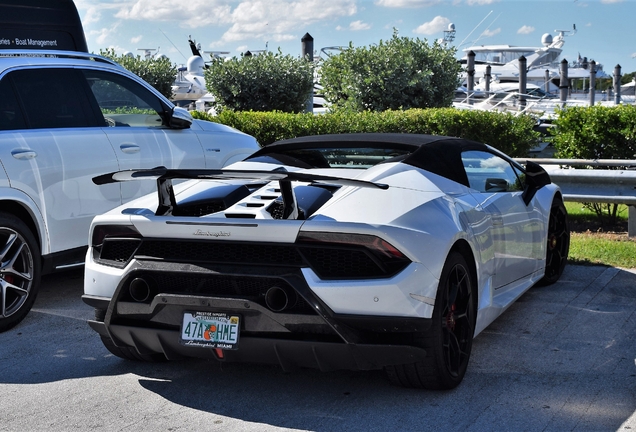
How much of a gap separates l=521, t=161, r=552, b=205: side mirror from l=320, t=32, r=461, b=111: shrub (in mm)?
9747

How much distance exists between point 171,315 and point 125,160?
317 cm

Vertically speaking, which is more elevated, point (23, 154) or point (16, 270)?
point (23, 154)

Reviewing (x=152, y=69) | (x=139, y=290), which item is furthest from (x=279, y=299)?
(x=152, y=69)

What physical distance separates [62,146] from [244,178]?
3.00 m

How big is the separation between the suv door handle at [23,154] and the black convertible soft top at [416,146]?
5.99ft

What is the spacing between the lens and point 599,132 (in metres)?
11.0

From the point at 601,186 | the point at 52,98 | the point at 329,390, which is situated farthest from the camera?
the point at 601,186

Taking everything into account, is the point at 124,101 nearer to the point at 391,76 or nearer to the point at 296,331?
the point at 296,331

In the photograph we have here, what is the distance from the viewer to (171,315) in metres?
4.38

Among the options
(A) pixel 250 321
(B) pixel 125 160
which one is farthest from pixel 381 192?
(B) pixel 125 160

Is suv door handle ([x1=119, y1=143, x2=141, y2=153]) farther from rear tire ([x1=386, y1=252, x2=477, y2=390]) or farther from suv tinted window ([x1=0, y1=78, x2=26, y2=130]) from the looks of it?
rear tire ([x1=386, y1=252, x2=477, y2=390])

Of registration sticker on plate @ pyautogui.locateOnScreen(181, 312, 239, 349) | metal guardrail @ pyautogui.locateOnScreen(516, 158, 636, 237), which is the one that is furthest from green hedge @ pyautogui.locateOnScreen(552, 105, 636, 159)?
registration sticker on plate @ pyautogui.locateOnScreen(181, 312, 239, 349)

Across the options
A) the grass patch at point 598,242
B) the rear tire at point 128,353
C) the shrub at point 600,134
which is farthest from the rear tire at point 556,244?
the rear tire at point 128,353

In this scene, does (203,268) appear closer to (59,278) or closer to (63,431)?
(63,431)
